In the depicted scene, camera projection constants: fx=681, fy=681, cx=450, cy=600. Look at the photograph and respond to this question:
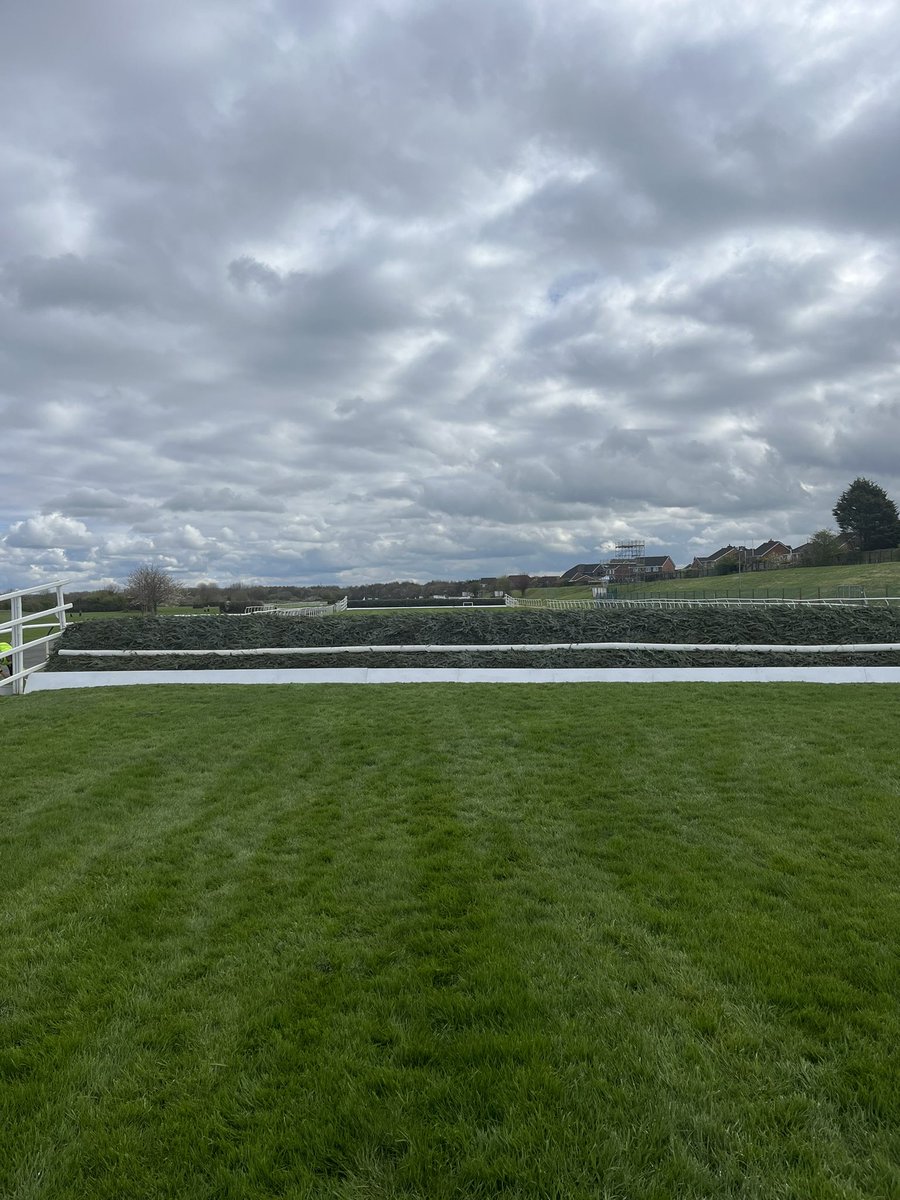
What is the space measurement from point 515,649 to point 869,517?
7000 centimetres

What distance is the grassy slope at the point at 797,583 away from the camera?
4705 cm

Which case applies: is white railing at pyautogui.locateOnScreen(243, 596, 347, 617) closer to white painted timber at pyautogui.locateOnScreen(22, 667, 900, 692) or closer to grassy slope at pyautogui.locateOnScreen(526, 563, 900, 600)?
white painted timber at pyautogui.locateOnScreen(22, 667, 900, 692)

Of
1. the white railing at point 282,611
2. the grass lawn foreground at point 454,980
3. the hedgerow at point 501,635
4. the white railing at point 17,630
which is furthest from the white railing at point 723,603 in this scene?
the grass lawn foreground at point 454,980

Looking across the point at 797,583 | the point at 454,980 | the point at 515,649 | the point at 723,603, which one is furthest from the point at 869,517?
the point at 454,980

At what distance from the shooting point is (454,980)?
312cm

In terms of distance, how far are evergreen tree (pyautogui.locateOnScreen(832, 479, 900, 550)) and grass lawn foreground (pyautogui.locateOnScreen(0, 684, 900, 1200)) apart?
2852 inches

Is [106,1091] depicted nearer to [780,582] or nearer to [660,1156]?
[660,1156]

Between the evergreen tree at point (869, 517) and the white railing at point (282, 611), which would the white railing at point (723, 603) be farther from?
the evergreen tree at point (869, 517)

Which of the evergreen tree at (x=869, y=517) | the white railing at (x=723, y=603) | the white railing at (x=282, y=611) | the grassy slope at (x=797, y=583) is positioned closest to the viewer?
the white railing at (x=282, y=611)

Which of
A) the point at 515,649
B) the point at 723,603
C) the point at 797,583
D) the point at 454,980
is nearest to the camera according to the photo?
the point at 454,980

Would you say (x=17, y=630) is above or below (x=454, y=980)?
above

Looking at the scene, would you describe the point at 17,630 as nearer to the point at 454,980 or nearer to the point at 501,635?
the point at 501,635

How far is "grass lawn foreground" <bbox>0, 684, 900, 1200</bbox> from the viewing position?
7.14 feet

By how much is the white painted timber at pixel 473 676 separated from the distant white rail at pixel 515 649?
814 millimetres
